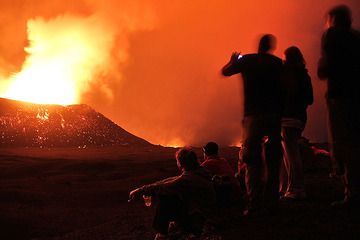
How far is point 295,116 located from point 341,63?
1449 millimetres

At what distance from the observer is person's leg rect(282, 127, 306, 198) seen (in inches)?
281

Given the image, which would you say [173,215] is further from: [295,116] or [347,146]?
[295,116]

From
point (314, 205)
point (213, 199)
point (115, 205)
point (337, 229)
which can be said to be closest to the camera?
point (337, 229)

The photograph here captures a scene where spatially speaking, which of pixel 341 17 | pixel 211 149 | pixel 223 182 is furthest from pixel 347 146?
pixel 211 149

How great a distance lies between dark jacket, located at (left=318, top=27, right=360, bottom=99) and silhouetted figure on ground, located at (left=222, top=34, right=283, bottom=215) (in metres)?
0.61

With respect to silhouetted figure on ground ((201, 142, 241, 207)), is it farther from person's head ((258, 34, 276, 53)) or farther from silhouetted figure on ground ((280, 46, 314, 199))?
person's head ((258, 34, 276, 53))

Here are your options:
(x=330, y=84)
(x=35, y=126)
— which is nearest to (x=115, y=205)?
(x=330, y=84)

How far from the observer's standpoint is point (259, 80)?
6.30 m

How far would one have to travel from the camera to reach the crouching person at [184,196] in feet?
17.4

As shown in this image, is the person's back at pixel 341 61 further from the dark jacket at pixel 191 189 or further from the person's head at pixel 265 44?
the dark jacket at pixel 191 189

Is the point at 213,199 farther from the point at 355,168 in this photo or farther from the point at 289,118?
the point at 289,118

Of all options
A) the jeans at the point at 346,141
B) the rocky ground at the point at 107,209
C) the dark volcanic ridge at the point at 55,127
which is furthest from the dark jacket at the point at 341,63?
the dark volcanic ridge at the point at 55,127

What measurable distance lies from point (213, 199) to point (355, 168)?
5.34 ft

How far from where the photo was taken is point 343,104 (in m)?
5.92
